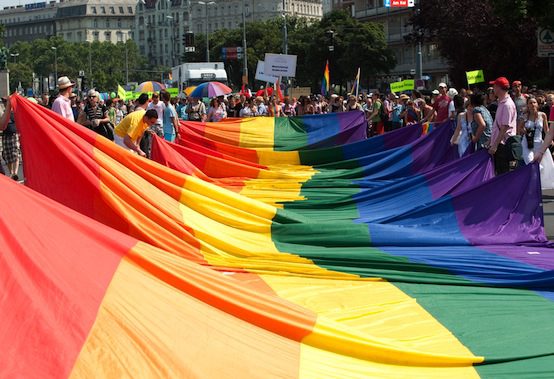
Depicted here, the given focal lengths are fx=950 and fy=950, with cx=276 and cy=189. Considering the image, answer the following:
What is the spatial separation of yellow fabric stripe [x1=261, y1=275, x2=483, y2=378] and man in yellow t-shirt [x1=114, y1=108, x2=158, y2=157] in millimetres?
5744

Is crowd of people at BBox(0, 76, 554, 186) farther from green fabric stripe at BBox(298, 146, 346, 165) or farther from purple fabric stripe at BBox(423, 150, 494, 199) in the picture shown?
green fabric stripe at BBox(298, 146, 346, 165)

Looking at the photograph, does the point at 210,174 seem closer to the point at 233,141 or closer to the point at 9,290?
the point at 233,141

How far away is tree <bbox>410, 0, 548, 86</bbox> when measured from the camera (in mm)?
42059

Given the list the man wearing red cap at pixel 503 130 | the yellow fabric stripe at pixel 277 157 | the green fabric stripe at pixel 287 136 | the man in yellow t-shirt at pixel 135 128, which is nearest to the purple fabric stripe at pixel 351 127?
the green fabric stripe at pixel 287 136

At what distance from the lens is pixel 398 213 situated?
36.0 feet

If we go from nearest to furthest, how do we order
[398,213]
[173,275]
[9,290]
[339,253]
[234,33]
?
[9,290]
[173,275]
[339,253]
[398,213]
[234,33]

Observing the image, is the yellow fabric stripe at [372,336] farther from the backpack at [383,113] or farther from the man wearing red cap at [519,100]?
the backpack at [383,113]

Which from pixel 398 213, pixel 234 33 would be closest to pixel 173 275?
pixel 398 213

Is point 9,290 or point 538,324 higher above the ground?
point 9,290

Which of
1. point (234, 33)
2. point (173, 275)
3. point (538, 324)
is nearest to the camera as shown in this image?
Answer: point (173, 275)

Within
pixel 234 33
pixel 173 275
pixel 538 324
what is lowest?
pixel 538 324

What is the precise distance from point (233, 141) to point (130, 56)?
540 feet

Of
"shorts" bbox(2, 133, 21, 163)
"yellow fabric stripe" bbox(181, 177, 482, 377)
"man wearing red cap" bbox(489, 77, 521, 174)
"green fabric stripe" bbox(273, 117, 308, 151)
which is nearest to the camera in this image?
"yellow fabric stripe" bbox(181, 177, 482, 377)

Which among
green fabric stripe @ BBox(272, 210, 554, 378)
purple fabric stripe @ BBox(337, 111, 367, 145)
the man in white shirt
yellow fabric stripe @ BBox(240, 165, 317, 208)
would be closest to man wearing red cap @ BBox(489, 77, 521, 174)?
yellow fabric stripe @ BBox(240, 165, 317, 208)
